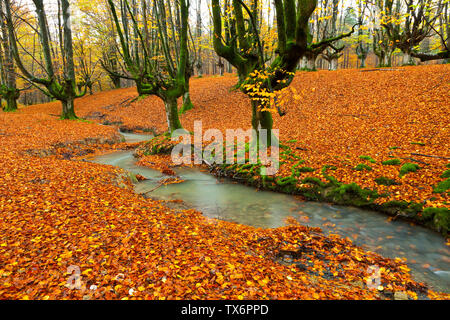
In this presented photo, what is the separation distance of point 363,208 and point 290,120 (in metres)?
8.78

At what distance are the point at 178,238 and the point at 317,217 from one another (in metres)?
3.80

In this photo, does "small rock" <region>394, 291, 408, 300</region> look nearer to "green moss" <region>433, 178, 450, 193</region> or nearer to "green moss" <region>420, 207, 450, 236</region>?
"green moss" <region>420, 207, 450, 236</region>

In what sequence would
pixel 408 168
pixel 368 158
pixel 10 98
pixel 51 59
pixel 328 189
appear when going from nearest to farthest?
pixel 408 168 < pixel 328 189 < pixel 368 158 < pixel 51 59 < pixel 10 98

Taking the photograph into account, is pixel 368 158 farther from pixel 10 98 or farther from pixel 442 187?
pixel 10 98

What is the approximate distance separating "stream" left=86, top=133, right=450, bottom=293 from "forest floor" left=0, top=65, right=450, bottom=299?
0.41 meters

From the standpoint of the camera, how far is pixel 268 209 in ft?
21.6

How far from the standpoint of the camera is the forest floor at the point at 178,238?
9.70 ft

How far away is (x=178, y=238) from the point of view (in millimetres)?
4250

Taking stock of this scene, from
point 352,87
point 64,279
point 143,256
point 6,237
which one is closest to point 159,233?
point 143,256

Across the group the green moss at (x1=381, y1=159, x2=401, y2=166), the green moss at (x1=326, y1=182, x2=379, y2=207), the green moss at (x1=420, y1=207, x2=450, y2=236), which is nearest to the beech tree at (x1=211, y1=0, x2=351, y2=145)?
the green moss at (x1=326, y1=182, x2=379, y2=207)

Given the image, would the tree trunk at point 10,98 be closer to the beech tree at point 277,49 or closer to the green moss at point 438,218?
the beech tree at point 277,49

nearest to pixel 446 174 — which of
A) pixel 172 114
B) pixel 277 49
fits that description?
pixel 277 49
